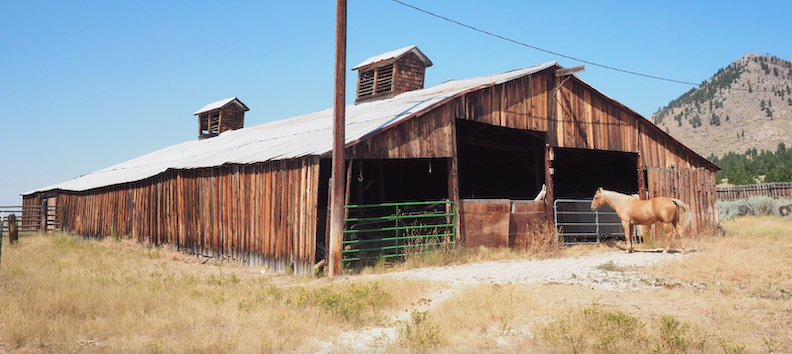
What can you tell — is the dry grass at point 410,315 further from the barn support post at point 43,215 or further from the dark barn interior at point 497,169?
the barn support post at point 43,215

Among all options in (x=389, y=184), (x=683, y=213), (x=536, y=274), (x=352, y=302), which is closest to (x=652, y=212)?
(x=683, y=213)

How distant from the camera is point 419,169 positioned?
23922 millimetres

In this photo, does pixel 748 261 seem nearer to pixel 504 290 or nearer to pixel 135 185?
pixel 504 290

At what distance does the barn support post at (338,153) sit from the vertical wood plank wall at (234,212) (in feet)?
2.03

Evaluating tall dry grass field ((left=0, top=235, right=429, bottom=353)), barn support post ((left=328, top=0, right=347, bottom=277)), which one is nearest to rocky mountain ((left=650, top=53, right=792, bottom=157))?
barn support post ((left=328, top=0, right=347, bottom=277))

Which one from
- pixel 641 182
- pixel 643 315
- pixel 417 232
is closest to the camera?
pixel 643 315

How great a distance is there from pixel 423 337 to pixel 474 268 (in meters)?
7.24

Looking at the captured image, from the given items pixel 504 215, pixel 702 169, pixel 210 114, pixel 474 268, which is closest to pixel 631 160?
pixel 702 169

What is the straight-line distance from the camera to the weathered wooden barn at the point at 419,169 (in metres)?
14.9

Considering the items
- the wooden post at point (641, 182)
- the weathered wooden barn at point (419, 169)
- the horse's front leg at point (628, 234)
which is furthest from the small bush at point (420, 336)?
the wooden post at point (641, 182)

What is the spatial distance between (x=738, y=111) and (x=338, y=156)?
123m

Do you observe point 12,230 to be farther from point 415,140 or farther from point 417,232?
point 415,140

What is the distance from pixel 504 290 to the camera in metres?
10.1

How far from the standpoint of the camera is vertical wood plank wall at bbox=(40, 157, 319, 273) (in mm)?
13953
